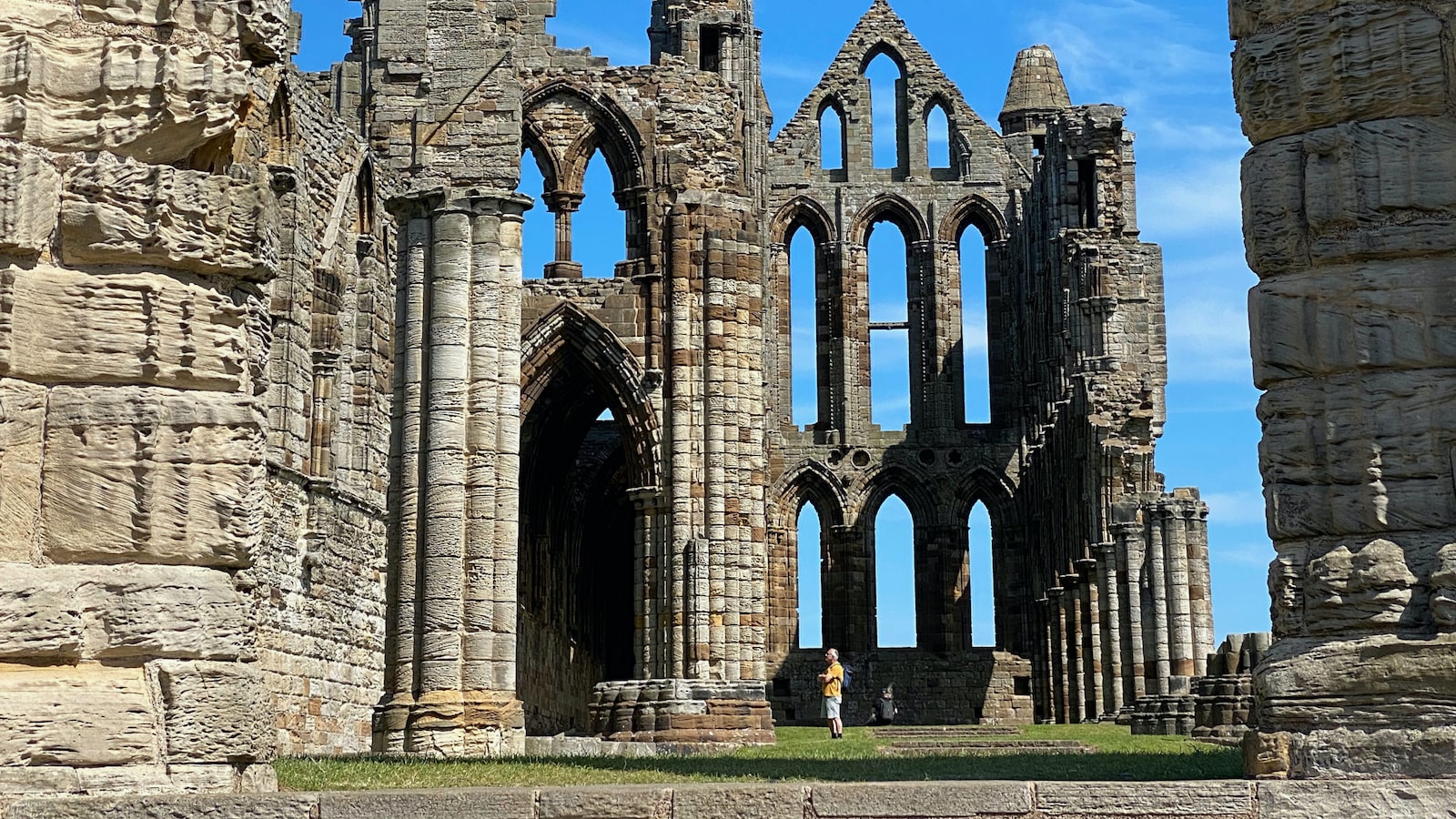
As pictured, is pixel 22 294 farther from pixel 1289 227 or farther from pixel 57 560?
pixel 1289 227

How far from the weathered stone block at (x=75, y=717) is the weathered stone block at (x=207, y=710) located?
0.07m

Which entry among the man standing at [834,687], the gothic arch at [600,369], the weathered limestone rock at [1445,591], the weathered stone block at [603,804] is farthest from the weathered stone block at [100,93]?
the gothic arch at [600,369]

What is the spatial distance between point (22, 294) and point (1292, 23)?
489 centimetres

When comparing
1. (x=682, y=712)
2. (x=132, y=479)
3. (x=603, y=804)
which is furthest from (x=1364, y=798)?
(x=682, y=712)

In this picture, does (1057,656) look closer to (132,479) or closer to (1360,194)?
(1360,194)

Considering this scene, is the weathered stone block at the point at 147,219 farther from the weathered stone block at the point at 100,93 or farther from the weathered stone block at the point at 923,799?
the weathered stone block at the point at 923,799

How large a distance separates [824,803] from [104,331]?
8.52ft

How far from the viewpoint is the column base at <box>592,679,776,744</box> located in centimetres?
2538

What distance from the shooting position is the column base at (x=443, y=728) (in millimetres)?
16062

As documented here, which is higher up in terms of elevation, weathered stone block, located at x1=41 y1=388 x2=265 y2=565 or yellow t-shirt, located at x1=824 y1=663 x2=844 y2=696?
weathered stone block, located at x1=41 y1=388 x2=265 y2=565

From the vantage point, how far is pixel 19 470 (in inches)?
227

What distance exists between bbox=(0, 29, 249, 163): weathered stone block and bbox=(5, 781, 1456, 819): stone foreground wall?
2.08 meters

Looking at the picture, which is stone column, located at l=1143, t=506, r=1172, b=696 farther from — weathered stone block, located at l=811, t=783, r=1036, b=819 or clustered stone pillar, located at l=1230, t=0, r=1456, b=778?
weathered stone block, located at l=811, t=783, r=1036, b=819

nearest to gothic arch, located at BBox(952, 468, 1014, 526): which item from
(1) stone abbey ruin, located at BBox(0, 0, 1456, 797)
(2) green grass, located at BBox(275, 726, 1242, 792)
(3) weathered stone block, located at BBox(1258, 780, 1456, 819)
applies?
(1) stone abbey ruin, located at BBox(0, 0, 1456, 797)
